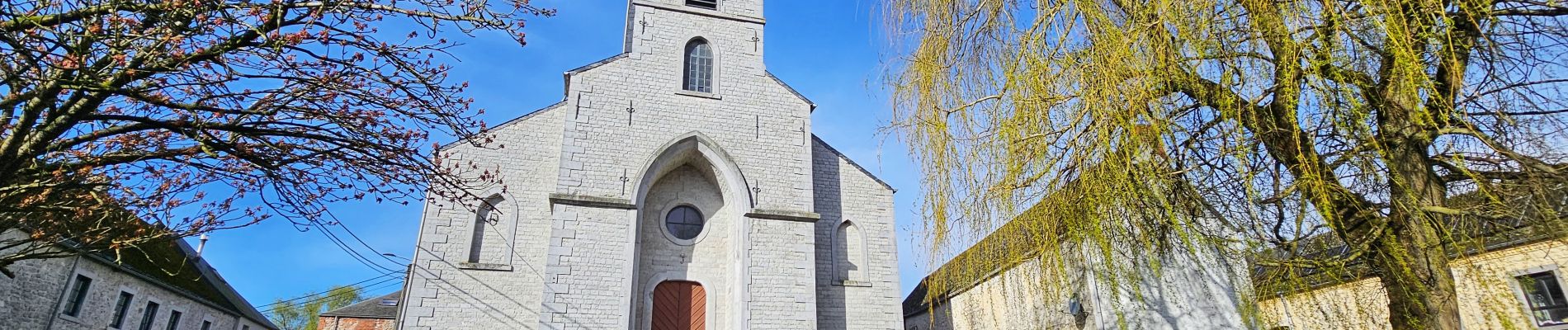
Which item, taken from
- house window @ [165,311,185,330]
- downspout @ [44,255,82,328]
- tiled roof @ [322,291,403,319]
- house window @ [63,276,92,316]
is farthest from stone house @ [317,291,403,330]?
downspout @ [44,255,82,328]

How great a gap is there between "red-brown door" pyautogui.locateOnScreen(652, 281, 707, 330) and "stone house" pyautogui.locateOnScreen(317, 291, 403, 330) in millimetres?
16819

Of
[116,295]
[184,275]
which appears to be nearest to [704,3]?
[116,295]

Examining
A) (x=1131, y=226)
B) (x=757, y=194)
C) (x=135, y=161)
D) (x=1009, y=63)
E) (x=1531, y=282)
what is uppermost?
(x=757, y=194)

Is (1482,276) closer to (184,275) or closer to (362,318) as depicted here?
(184,275)

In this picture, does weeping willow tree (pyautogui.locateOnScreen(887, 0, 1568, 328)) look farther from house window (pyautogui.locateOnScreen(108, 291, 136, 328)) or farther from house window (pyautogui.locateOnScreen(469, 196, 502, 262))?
house window (pyautogui.locateOnScreen(108, 291, 136, 328))

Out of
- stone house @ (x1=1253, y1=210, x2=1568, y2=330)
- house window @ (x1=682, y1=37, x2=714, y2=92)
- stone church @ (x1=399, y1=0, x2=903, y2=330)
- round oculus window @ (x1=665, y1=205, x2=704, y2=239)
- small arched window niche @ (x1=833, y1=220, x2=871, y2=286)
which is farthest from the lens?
house window @ (x1=682, y1=37, x2=714, y2=92)

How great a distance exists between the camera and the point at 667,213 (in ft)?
42.1

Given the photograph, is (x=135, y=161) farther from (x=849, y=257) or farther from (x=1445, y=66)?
(x=849, y=257)

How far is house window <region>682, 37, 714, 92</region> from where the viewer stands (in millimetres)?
13891

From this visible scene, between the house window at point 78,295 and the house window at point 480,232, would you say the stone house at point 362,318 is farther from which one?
the house window at point 480,232

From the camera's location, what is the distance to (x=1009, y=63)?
466 centimetres

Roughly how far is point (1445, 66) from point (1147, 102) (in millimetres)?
1221

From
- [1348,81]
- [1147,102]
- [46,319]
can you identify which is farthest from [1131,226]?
[46,319]

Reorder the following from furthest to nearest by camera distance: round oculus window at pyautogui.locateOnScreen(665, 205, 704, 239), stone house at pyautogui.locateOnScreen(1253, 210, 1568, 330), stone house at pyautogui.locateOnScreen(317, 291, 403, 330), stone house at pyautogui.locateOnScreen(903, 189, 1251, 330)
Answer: stone house at pyautogui.locateOnScreen(317, 291, 403, 330)
round oculus window at pyautogui.locateOnScreen(665, 205, 704, 239)
stone house at pyautogui.locateOnScreen(903, 189, 1251, 330)
stone house at pyautogui.locateOnScreen(1253, 210, 1568, 330)
